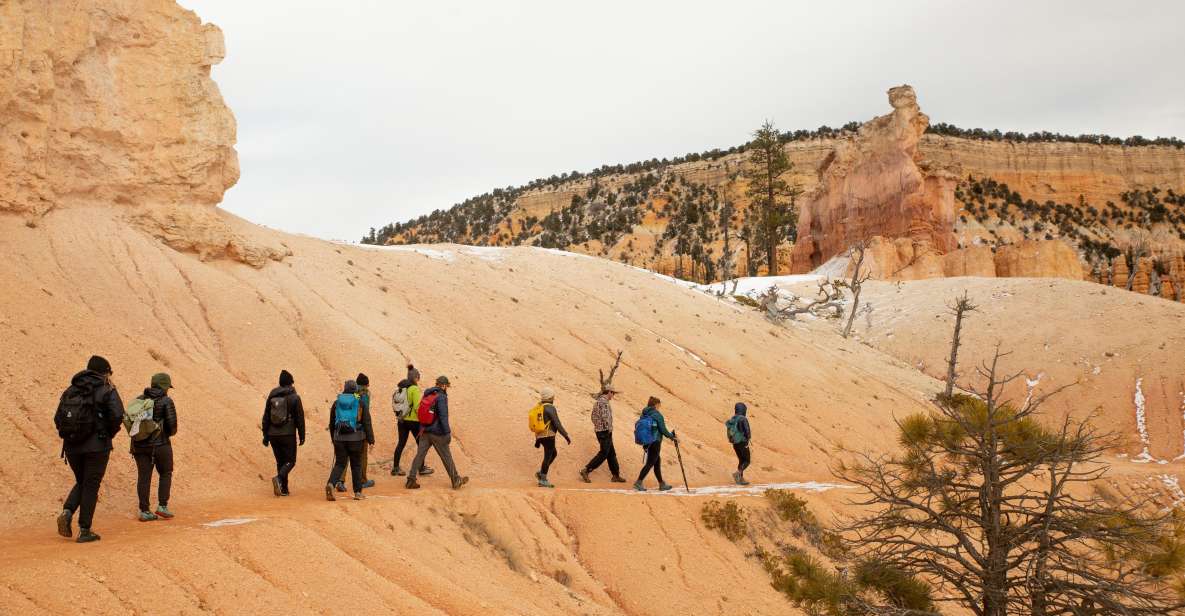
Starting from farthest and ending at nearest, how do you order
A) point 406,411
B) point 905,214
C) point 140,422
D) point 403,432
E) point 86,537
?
point 905,214
point 403,432
point 406,411
point 140,422
point 86,537

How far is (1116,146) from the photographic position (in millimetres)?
85812

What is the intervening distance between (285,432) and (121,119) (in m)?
8.35

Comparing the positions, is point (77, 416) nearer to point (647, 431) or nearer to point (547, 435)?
point (547, 435)

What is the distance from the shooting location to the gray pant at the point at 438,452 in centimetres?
1007

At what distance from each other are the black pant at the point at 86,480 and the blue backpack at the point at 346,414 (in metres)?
2.71

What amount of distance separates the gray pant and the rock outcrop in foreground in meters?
37.7

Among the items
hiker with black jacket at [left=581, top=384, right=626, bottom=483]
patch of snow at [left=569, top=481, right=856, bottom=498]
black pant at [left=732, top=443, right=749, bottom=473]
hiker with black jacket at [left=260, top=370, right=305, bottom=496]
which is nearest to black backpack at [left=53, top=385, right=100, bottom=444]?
hiker with black jacket at [left=260, top=370, right=305, bottom=496]

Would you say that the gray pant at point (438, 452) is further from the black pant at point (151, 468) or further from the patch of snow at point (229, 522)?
the black pant at point (151, 468)

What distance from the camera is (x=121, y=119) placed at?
13773 mm

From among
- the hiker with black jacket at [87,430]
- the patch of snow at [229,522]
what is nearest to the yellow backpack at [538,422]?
the patch of snow at [229,522]

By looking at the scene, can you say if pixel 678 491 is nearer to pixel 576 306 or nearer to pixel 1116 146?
pixel 576 306

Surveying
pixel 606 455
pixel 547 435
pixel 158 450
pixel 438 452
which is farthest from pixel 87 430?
pixel 606 455

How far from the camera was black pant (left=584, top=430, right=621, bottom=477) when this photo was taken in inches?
480

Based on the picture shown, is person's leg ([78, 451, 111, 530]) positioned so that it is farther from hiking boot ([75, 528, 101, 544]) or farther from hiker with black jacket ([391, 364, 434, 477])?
hiker with black jacket ([391, 364, 434, 477])
